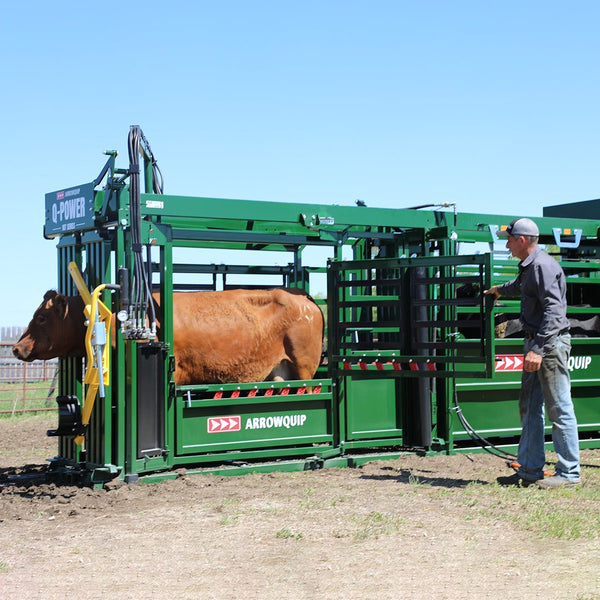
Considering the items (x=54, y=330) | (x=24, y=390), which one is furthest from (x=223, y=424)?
(x=24, y=390)

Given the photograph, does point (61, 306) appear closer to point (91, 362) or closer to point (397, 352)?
point (91, 362)

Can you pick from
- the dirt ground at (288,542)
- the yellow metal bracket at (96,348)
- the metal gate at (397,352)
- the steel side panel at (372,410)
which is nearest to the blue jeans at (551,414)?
the dirt ground at (288,542)

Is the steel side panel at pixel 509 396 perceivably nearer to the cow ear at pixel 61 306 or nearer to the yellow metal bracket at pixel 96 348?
the yellow metal bracket at pixel 96 348

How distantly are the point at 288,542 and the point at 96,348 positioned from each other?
2.85m

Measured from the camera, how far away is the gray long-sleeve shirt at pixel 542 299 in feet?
25.9

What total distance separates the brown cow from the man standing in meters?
2.50

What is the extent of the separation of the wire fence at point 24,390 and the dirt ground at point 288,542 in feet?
28.7

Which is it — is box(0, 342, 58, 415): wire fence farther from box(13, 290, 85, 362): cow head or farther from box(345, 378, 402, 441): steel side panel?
box(345, 378, 402, 441): steel side panel

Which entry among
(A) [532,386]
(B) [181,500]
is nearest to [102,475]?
(B) [181,500]

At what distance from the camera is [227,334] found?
31.7 feet

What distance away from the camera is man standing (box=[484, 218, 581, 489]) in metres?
7.92

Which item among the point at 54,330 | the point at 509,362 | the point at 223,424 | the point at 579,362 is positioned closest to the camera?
the point at 54,330

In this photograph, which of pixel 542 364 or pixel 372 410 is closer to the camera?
pixel 542 364

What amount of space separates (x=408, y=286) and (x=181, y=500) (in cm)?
312
